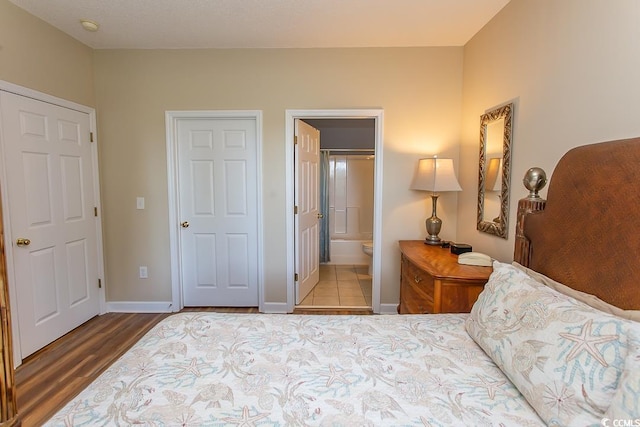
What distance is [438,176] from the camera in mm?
2588

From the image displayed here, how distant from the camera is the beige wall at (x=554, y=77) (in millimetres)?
1265

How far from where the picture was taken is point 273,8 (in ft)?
7.26

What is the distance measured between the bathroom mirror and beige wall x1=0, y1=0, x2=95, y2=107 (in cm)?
344

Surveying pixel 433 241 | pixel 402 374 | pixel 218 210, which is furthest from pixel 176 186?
pixel 402 374

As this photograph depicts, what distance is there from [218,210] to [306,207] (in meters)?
0.91

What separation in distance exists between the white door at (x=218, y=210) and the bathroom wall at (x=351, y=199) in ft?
8.25

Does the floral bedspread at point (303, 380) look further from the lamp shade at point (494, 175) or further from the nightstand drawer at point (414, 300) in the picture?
the lamp shade at point (494, 175)

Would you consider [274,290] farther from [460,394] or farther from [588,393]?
[588,393]

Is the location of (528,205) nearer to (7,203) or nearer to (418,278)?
(418,278)

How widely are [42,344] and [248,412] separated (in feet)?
8.36

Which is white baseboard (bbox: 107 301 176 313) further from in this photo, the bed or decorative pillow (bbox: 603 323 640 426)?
decorative pillow (bbox: 603 323 640 426)

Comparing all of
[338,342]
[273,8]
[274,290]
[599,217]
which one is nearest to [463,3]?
[273,8]

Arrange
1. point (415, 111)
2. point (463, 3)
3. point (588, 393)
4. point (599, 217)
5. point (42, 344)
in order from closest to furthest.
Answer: point (588, 393)
point (599, 217)
point (463, 3)
point (42, 344)
point (415, 111)

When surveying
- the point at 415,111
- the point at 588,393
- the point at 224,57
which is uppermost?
the point at 224,57
